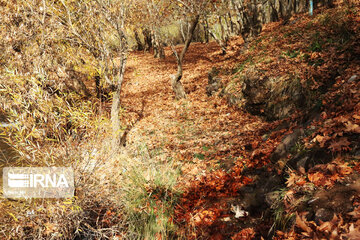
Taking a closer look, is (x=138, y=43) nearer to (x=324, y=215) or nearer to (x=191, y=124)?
(x=191, y=124)

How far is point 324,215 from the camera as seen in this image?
7.40ft

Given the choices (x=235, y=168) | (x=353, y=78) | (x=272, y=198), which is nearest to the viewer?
(x=272, y=198)

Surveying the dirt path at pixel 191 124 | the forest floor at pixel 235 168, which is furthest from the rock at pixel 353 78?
the dirt path at pixel 191 124

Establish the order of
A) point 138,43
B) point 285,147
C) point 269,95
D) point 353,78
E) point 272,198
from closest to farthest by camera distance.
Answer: point 272,198, point 285,147, point 353,78, point 269,95, point 138,43

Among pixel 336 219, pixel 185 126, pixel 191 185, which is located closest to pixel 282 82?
pixel 185 126

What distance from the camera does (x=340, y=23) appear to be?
670 centimetres

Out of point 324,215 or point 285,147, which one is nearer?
point 324,215

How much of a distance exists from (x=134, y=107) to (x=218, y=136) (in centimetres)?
553
